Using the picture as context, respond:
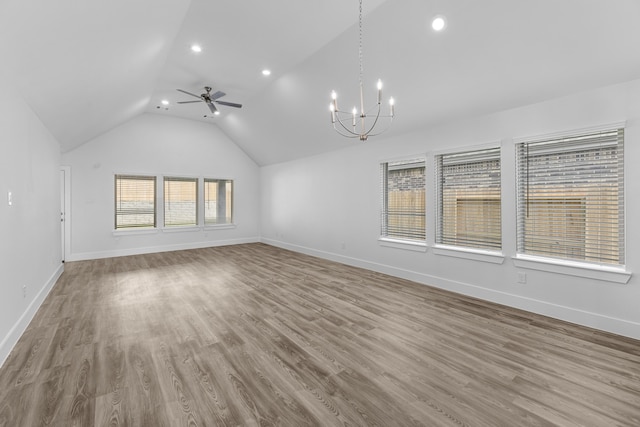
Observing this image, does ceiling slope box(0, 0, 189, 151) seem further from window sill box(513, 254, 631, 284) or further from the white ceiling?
window sill box(513, 254, 631, 284)

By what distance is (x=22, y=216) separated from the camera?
3090 millimetres

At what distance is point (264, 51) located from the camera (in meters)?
4.28

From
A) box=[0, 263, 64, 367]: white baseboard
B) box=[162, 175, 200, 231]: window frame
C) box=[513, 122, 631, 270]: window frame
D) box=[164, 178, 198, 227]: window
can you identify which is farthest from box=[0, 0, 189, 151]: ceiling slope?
box=[513, 122, 631, 270]: window frame

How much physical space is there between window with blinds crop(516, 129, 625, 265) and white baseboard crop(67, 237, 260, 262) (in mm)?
7417

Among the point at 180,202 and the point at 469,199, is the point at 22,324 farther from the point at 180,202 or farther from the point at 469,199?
the point at 469,199

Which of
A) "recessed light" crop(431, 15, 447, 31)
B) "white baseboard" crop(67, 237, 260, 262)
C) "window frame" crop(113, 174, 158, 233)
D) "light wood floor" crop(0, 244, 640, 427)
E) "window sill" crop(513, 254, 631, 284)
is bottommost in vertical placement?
"light wood floor" crop(0, 244, 640, 427)

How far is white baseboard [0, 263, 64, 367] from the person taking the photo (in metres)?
2.45

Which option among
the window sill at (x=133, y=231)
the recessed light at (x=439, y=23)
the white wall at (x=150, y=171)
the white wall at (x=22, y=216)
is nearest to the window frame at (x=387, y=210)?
the recessed light at (x=439, y=23)

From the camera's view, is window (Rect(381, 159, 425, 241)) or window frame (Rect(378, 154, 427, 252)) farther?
window (Rect(381, 159, 425, 241))

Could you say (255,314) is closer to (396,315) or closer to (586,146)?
(396,315)

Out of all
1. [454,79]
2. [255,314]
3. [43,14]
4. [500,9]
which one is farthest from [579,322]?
[43,14]

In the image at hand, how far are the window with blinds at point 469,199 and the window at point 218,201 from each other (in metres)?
6.49

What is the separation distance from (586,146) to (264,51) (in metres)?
4.29

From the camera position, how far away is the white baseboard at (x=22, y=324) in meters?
2.45
